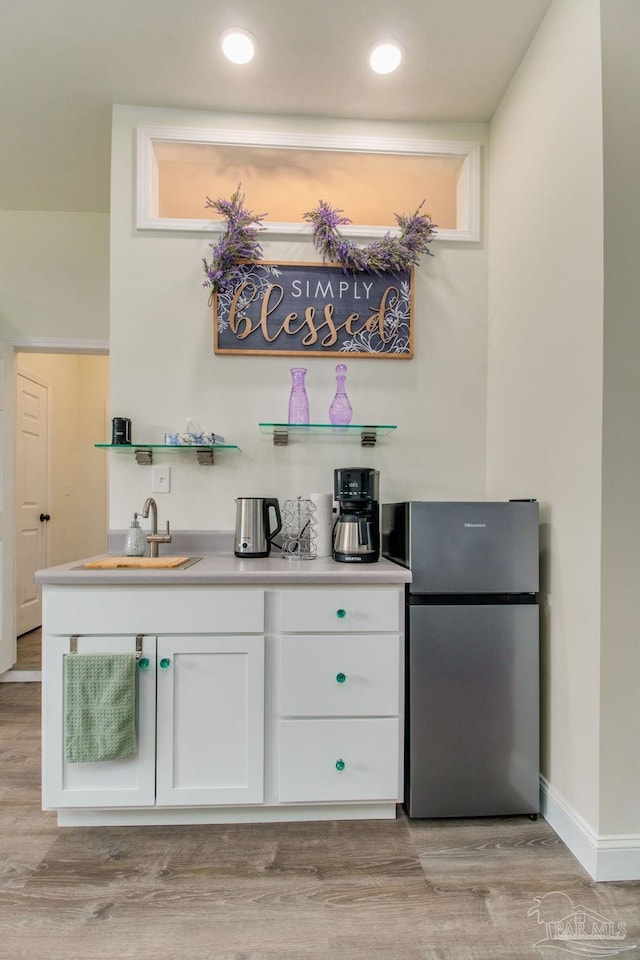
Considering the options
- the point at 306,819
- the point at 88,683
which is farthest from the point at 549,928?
the point at 88,683

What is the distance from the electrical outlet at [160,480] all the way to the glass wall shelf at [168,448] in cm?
6

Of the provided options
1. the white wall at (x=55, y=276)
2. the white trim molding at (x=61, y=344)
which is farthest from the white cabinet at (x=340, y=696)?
the white wall at (x=55, y=276)

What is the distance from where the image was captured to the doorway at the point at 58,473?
12.9 ft

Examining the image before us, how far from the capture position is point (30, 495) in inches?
160

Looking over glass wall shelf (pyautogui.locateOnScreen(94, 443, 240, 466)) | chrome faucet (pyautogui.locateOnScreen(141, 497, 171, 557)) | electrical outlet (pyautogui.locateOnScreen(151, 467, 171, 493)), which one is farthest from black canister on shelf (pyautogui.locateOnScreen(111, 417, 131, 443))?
chrome faucet (pyautogui.locateOnScreen(141, 497, 171, 557))

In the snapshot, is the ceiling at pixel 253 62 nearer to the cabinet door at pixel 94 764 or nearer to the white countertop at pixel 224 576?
the white countertop at pixel 224 576

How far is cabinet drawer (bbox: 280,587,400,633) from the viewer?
1.78m

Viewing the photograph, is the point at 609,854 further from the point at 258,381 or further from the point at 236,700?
the point at 258,381

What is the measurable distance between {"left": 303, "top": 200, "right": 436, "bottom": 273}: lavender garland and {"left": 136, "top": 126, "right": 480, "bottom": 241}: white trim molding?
0.05 m

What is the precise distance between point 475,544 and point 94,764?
5.03 ft

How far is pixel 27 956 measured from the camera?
128 cm

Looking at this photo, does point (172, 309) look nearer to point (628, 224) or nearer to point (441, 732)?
point (628, 224)

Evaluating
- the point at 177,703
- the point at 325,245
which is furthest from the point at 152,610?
the point at 325,245

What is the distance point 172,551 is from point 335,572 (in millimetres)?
909
